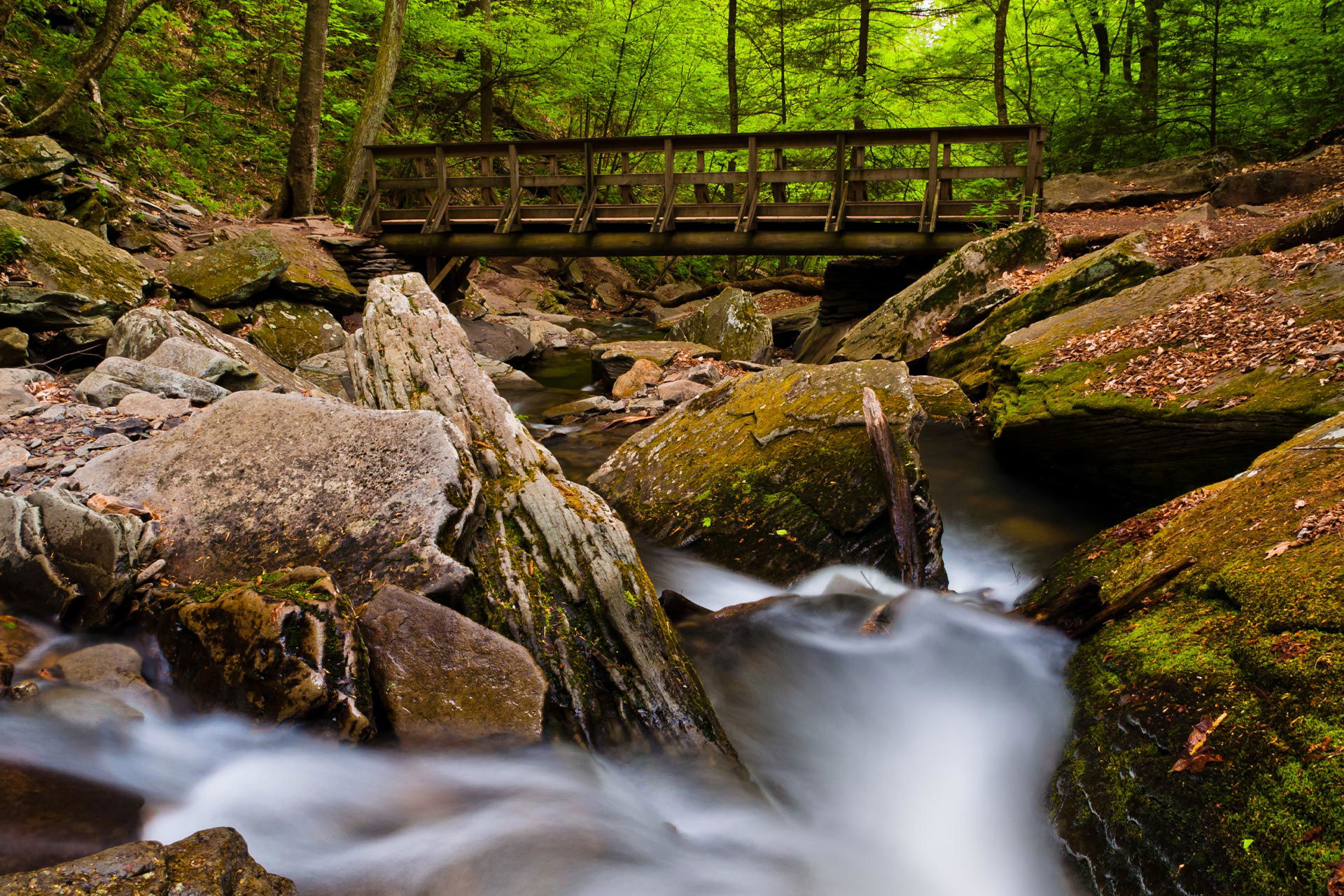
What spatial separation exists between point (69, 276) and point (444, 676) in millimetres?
7186

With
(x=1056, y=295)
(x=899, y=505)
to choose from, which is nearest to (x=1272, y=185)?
(x=1056, y=295)

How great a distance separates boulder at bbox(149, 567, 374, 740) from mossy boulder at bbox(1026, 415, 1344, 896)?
9.05 feet

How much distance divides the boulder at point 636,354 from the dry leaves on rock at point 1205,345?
20.0 ft

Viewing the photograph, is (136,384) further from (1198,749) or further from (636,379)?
(1198,749)

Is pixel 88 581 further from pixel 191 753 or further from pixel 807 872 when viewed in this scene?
pixel 807 872

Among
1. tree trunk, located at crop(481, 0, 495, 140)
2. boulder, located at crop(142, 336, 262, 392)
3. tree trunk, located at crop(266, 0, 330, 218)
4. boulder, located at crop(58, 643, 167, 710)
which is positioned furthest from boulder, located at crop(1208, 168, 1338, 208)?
tree trunk, located at crop(481, 0, 495, 140)

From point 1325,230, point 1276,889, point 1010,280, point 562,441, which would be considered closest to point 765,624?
point 1276,889

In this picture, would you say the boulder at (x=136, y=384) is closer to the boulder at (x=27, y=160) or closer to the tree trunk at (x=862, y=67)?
the boulder at (x=27, y=160)

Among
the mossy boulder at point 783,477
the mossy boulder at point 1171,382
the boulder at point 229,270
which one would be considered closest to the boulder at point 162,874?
the mossy boulder at point 783,477

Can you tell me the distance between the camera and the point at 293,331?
1022 cm

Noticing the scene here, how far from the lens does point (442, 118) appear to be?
23.8m

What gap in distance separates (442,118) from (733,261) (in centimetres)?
1088

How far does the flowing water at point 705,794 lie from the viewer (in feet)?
8.55

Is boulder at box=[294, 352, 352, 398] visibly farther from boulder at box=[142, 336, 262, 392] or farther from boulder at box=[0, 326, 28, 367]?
boulder at box=[0, 326, 28, 367]
